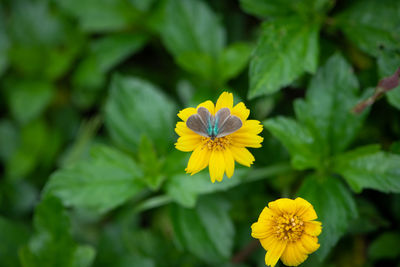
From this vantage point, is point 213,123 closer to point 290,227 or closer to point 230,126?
point 230,126

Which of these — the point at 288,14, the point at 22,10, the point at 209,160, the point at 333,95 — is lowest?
the point at 209,160

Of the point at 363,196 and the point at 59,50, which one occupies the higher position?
the point at 59,50

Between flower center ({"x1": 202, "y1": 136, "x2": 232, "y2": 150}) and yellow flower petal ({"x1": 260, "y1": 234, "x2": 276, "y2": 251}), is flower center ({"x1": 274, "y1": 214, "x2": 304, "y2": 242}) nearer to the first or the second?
yellow flower petal ({"x1": 260, "y1": 234, "x2": 276, "y2": 251})

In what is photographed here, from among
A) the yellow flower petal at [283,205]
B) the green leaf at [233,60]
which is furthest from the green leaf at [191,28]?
the yellow flower petal at [283,205]

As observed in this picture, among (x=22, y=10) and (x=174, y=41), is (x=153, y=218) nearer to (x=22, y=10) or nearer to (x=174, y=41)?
(x=174, y=41)

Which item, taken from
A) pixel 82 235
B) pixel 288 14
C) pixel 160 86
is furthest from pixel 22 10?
pixel 288 14

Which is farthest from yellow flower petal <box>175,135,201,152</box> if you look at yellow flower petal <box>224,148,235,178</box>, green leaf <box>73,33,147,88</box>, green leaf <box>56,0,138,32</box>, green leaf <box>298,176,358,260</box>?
green leaf <box>56,0,138,32</box>

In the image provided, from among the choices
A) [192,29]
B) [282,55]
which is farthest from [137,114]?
[282,55]
